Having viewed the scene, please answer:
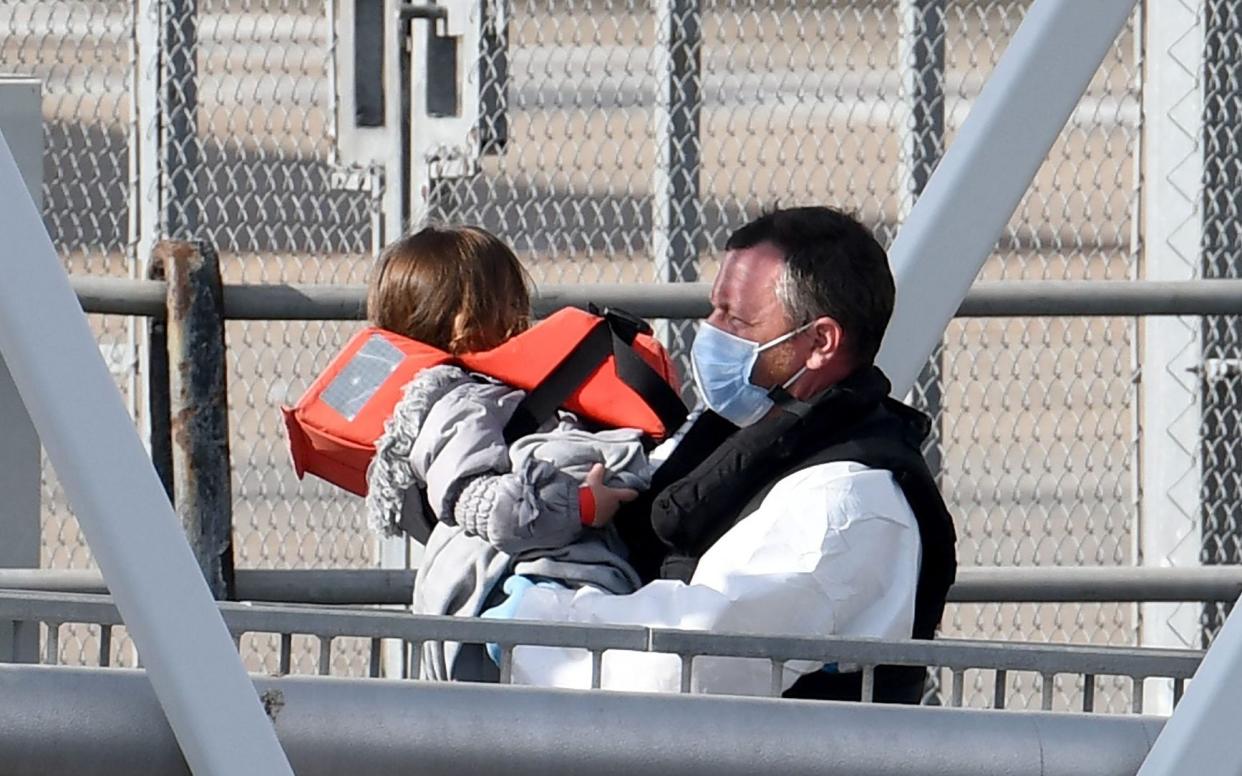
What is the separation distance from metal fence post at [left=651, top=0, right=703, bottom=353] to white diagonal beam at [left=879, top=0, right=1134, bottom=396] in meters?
1.97

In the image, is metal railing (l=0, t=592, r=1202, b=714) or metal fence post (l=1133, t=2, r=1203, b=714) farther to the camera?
metal fence post (l=1133, t=2, r=1203, b=714)

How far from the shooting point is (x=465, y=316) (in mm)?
2320

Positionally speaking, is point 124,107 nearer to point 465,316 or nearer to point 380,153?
point 380,153

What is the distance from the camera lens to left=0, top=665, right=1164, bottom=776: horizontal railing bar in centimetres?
110

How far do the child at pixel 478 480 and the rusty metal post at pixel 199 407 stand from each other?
94cm

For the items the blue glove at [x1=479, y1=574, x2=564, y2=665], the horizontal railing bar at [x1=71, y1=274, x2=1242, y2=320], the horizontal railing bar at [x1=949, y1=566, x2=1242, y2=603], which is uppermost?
the horizontal railing bar at [x1=71, y1=274, x2=1242, y2=320]

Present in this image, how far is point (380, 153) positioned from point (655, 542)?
2.05 metres

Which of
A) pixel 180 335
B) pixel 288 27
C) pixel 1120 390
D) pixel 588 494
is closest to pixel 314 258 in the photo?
pixel 288 27

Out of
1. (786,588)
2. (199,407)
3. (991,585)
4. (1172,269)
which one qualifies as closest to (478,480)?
(786,588)

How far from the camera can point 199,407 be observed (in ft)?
10.4

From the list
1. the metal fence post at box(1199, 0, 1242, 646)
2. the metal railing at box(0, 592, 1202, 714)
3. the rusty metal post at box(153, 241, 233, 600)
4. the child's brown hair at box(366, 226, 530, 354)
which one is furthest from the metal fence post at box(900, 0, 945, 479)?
the metal railing at box(0, 592, 1202, 714)

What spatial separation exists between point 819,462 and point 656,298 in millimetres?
1598

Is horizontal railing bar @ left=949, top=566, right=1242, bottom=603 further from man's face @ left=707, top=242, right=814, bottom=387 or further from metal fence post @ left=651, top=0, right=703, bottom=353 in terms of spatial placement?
man's face @ left=707, top=242, right=814, bottom=387

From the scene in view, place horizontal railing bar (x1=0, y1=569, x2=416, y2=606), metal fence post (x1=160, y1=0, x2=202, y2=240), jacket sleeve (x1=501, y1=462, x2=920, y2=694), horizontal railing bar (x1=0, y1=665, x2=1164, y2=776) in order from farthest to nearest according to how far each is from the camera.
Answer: metal fence post (x1=160, y1=0, x2=202, y2=240) → horizontal railing bar (x1=0, y1=569, x2=416, y2=606) → jacket sleeve (x1=501, y1=462, x2=920, y2=694) → horizontal railing bar (x1=0, y1=665, x2=1164, y2=776)
